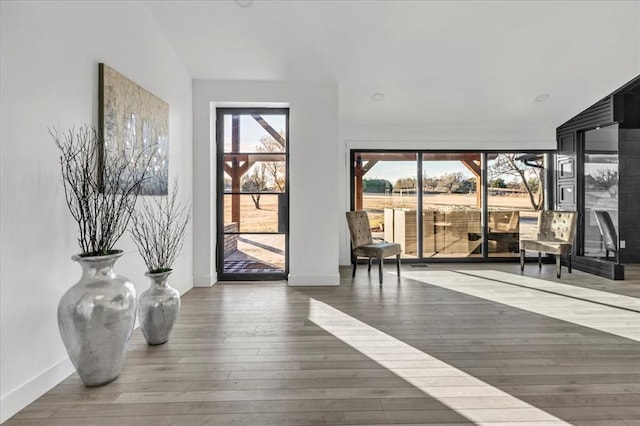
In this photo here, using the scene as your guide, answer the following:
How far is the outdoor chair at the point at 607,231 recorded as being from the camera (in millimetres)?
5090

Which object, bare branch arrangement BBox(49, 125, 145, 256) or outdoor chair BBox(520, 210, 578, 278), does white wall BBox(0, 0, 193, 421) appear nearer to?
bare branch arrangement BBox(49, 125, 145, 256)

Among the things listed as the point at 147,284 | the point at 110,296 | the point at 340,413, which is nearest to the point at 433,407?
the point at 340,413

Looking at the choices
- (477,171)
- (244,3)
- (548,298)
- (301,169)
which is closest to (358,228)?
(301,169)

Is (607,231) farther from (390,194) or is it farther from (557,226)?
(390,194)

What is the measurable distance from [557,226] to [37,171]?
20.5 ft

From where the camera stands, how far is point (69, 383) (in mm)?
2199

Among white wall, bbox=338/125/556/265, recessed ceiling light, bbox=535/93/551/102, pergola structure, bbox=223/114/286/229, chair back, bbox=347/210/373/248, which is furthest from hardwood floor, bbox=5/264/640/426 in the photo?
recessed ceiling light, bbox=535/93/551/102

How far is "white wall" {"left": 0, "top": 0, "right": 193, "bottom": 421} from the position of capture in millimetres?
1896

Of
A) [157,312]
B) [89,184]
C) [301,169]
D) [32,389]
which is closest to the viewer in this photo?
[32,389]

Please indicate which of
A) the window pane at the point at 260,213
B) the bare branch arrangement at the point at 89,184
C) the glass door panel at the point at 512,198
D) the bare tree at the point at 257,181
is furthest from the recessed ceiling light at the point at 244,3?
the glass door panel at the point at 512,198

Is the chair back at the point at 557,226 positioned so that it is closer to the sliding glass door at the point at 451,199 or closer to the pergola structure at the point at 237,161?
the sliding glass door at the point at 451,199

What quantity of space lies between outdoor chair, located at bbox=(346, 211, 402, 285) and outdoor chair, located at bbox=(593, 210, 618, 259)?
305cm

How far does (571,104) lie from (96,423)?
6.59 metres

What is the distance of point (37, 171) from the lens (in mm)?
2090
